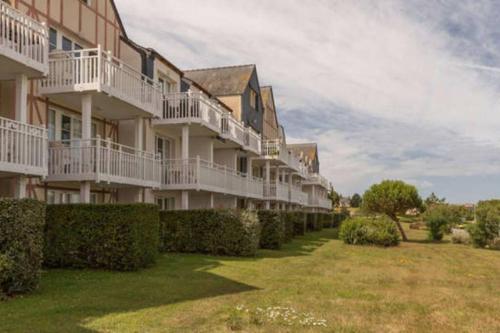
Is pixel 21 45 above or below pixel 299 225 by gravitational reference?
above

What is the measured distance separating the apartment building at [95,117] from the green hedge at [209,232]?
1829 millimetres

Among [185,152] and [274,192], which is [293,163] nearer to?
[274,192]

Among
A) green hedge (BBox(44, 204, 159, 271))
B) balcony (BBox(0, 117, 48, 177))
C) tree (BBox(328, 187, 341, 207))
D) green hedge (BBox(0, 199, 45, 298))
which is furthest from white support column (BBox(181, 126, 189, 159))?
tree (BBox(328, 187, 341, 207))

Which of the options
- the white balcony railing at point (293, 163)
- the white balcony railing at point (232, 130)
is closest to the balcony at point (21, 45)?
the white balcony railing at point (232, 130)

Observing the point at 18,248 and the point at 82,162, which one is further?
the point at 82,162

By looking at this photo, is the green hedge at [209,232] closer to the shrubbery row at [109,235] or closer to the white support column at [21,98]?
the shrubbery row at [109,235]

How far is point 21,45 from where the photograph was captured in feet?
44.7

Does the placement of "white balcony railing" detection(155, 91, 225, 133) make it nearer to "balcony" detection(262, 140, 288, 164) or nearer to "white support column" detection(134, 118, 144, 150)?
"white support column" detection(134, 118, 144, 150)

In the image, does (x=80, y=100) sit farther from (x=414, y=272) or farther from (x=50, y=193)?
(x=414, y=272)

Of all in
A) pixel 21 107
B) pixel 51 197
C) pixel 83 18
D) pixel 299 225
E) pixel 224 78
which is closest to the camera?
pixel 21 107

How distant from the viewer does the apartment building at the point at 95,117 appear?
1375 centimetres

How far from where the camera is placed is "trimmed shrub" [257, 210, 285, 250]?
2319cm

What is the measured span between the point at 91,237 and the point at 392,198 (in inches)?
988

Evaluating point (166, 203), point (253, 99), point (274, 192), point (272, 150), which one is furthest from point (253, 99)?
point (166, 203)
